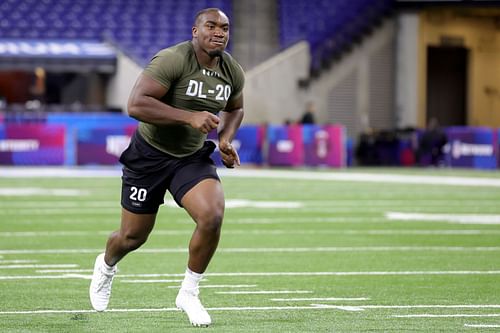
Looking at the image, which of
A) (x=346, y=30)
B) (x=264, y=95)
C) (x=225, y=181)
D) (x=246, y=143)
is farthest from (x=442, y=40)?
(x=225, y=181)

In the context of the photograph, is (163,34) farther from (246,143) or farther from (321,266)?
(321,266)

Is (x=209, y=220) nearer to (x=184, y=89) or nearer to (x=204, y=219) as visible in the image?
(x=204, y=219)

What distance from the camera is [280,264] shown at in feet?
36.4

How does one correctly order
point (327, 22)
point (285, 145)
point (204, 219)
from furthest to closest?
point (327, 22) < point (285, 145) < point (204, 219)

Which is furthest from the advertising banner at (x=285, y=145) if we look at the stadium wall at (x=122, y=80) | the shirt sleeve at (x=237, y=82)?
the shirt sleeve at (x=237, y=82)

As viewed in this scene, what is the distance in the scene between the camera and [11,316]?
25.4ft

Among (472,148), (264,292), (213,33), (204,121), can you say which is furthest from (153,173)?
(472,148)

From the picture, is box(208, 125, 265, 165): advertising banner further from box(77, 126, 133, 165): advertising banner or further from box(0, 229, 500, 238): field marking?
box(0, 229, 500, 238): field marking

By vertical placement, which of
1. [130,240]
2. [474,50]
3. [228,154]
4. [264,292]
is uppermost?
[474,50]

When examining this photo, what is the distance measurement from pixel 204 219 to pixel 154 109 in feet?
2.32

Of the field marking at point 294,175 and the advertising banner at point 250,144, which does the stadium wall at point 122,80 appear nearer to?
the advertising banner at point 250,144

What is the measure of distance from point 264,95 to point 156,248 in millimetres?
24574

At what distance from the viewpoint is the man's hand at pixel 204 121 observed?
724cm

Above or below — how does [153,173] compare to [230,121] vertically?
below
